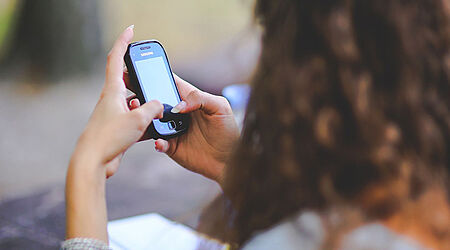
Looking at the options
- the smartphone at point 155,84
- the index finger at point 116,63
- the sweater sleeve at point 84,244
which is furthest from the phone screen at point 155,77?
the sweater sleeve at point 84,244

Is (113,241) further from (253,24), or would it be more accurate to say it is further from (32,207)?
(32,207)

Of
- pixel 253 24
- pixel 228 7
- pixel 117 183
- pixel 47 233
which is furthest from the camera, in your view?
pixel 228 7

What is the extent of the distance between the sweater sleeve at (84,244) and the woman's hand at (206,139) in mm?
372

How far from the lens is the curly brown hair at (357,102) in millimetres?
532

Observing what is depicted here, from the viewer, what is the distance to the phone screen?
3.49 ft

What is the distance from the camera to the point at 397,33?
53 cm

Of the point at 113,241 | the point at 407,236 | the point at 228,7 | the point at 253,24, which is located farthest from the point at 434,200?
the point at 228,7

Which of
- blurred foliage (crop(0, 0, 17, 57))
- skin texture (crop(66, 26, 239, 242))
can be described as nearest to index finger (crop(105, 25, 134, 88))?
skin texture (crop(66, 26, 239, 242))

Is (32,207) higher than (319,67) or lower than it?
lower

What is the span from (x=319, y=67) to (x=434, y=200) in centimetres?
19

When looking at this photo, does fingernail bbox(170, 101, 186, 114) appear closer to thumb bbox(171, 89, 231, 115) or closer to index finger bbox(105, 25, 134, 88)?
thumb bbox(171, 89, 231, 115)

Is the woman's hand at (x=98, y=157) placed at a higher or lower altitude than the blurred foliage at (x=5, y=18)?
lower

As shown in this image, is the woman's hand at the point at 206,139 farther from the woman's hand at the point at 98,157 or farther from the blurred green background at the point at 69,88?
the blurred green background at the point at 69,88

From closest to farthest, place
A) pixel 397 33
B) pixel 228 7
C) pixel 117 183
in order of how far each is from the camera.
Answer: pixel 397 33 → pixel 117 183 → pixel 228 7
